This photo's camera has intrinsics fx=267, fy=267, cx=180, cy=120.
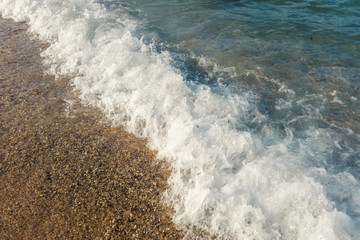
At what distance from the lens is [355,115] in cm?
606

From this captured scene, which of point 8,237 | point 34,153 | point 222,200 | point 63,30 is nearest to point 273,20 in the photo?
point 63,30

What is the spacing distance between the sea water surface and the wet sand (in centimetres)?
39

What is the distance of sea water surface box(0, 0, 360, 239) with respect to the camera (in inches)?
160

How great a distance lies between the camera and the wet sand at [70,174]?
12.8ft

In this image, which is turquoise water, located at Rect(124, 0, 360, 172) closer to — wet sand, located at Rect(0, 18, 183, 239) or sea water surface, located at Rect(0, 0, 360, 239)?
sea water surface, located at Rect(0, 0, 360, 239)

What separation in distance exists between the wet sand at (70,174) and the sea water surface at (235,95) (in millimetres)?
391

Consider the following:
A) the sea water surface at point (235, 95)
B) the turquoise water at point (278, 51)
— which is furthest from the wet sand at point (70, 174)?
the turquoise water at point (278, 51)

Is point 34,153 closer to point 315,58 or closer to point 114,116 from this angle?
point 114,116

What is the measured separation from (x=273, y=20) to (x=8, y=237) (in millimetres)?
10510

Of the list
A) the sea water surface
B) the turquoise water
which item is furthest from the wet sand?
the turquoise water

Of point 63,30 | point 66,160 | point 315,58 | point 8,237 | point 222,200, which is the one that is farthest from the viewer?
point 63,30

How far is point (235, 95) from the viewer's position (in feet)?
21.6

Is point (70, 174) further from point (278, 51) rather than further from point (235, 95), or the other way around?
point (278, 51)

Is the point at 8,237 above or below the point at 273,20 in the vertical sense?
below
